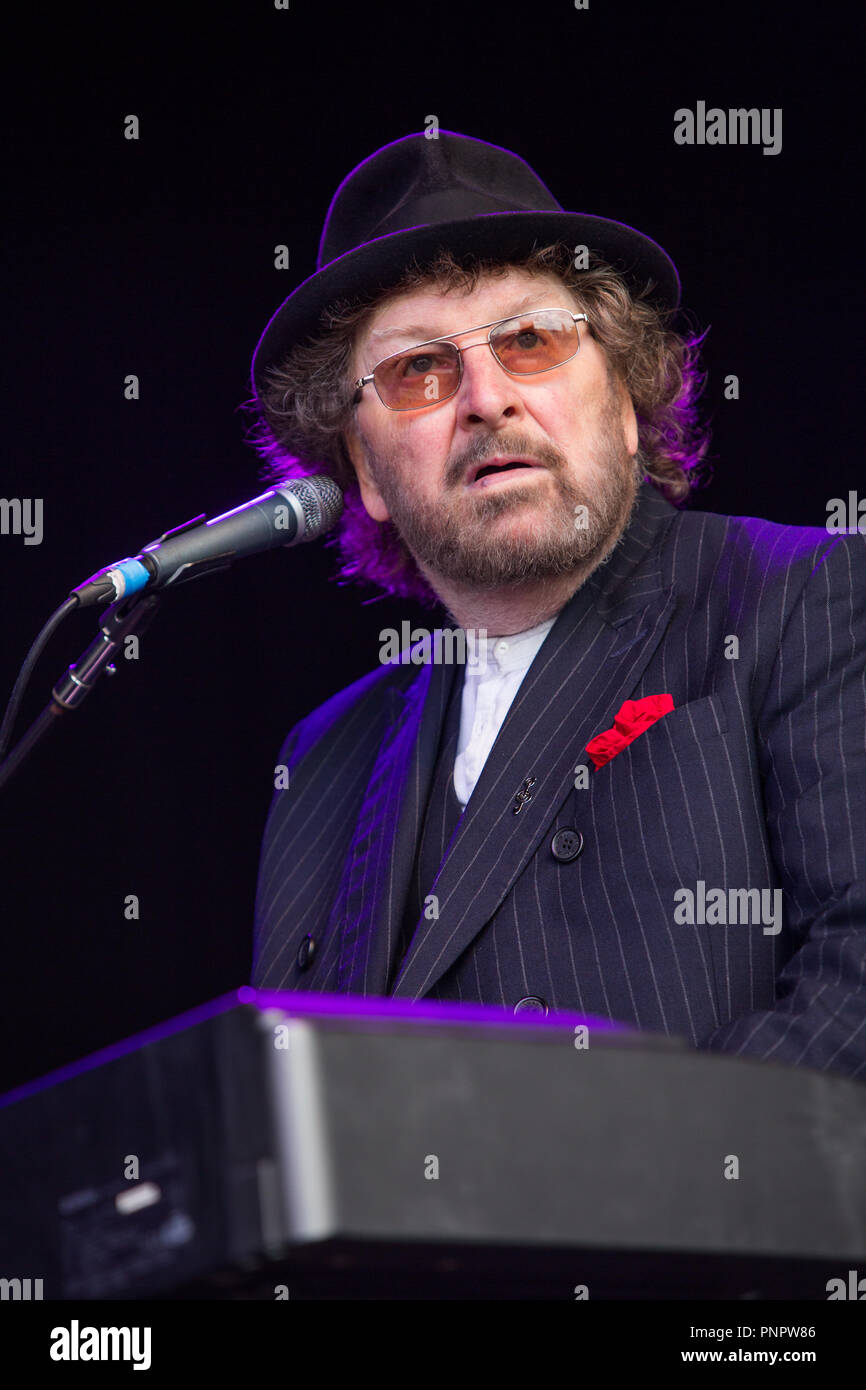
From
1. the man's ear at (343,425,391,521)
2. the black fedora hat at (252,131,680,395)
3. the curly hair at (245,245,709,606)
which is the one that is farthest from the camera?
the man's ear at (343,425,391,521)

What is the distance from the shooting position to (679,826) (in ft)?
6.15

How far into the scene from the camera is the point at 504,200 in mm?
2590

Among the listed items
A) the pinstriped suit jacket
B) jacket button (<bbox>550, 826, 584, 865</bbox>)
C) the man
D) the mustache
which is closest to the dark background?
the man

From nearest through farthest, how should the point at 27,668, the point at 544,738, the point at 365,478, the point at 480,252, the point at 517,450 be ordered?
the point at 27,668 → the point at 544,738 → the point at 517,450 → the point at 480,252 → the point at 365,478

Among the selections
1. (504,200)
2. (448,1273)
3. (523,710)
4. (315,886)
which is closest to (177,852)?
(315,886)

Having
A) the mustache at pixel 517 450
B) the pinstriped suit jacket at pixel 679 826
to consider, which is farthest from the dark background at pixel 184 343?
the pinstriped suit jacket at pixel 679 826

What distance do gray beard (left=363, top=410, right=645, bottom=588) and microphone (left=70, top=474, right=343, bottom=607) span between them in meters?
0.36

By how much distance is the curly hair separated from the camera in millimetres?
2566

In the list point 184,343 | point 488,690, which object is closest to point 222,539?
point 488,690

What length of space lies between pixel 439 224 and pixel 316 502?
25.8 inches

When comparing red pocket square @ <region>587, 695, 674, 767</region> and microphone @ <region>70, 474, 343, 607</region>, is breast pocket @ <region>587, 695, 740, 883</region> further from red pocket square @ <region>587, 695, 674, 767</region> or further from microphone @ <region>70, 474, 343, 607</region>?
microphone @ <region>70, 474, 343, 607</region>

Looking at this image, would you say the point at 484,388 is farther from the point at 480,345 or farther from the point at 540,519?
the point at 540,519
